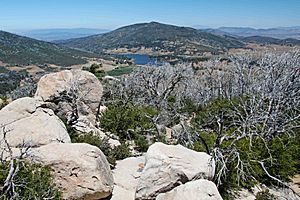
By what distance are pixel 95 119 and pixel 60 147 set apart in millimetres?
11537

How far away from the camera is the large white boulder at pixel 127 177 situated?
12602mm

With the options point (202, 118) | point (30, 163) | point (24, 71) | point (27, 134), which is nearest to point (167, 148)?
point (30, 163)

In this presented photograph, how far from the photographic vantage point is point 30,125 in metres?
15.1

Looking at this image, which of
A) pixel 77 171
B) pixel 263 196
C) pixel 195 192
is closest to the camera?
pixel 195 192

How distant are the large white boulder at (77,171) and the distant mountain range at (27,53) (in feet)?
426

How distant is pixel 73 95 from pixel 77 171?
29.8ft

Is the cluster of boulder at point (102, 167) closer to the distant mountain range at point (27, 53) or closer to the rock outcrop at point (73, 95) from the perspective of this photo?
the rock outcrop at point (73, 95)

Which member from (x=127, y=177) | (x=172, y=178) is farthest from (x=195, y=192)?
(x=127, y=177)

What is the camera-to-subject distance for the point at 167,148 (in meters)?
13.1

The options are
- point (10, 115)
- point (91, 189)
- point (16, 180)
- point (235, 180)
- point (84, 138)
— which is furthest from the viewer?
point (84, 138)

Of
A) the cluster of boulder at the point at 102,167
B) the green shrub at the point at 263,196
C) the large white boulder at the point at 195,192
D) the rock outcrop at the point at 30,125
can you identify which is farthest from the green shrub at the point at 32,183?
the green shrub at the point at 263,196

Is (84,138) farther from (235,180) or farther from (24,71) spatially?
(24,71)

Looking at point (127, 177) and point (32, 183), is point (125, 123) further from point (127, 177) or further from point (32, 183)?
point (32, 183)

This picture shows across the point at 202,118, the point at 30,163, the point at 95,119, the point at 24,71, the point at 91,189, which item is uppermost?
the point at 30,163
